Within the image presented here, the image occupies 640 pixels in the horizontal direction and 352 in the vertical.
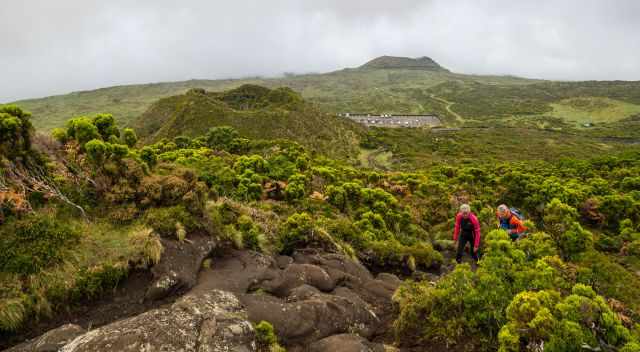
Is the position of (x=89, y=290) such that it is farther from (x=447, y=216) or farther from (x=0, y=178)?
(x=447, y=216)

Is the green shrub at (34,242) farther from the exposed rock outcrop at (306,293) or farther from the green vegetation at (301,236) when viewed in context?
the exposed rock outcrop at (306,293)

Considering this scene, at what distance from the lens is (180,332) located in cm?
642

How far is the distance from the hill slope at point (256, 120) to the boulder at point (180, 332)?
2211 inches

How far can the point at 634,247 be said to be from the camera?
2080cm

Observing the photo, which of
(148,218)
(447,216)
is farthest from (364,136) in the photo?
(148,218)

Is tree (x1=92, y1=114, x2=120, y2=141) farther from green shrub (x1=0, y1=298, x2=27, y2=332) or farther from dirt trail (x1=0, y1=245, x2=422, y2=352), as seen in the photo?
green shrub (x1=0, y1=298, x2=27, y2=332)

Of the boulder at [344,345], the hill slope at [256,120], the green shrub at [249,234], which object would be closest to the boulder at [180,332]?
the boulder at [344,345]

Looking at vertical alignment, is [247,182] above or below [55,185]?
below

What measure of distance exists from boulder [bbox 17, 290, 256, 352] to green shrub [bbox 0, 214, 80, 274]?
209cm

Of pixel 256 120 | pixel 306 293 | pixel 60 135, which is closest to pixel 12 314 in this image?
pixel 306 293

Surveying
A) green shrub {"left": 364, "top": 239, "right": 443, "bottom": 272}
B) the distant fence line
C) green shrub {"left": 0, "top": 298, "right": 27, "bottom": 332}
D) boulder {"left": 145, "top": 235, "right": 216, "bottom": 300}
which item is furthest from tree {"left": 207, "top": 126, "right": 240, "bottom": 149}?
the distant fence line

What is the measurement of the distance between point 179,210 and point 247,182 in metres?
12.9

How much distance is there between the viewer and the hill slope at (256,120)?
6316cm

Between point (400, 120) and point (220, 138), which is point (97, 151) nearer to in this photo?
point (220, 138)
